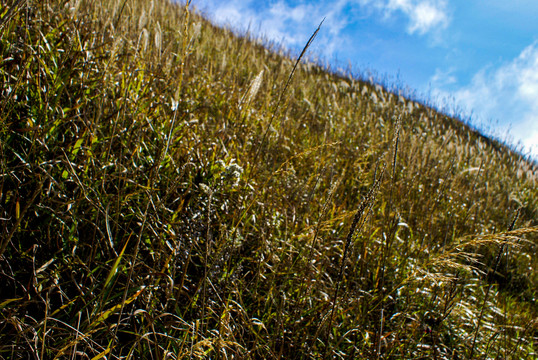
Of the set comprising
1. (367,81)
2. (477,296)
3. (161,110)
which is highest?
(367,81)

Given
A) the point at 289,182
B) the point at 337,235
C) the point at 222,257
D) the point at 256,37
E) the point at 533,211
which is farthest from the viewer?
the point at 256,37

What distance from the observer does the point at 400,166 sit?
13.2ft

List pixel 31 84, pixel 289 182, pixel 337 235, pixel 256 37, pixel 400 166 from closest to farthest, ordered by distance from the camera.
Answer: pixel 31 84
pixel 337 235
pixel 289 182
pixel 400 166
pixel 256 37

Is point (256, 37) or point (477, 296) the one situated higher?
point (256, 37)

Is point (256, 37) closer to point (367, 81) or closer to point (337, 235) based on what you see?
point (367, 81)

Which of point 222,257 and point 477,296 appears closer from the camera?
point 222,257

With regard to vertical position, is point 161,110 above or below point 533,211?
below

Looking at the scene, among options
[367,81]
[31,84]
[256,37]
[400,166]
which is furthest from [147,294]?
[367,81]

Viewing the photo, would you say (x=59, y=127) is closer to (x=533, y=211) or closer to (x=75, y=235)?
(x=75, y=235)

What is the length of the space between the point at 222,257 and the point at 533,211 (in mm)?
5503

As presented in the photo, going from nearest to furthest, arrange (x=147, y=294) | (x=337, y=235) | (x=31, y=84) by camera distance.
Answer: (x=147, y=294), (x=31, y=84), (x=337, y=235)

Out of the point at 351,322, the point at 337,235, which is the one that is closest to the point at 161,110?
the point at 337,235

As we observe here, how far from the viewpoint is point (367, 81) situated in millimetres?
12289

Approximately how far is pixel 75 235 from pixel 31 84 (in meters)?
0.89
